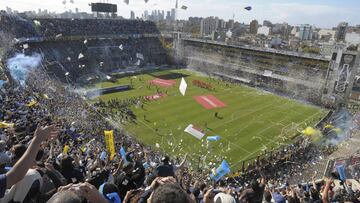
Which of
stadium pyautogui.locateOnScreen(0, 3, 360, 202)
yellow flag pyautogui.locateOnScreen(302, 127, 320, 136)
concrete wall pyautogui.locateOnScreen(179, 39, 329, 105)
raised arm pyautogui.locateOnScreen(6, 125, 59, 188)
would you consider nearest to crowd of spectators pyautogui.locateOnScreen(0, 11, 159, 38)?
stadium pyautogui.locateOnScreen(0, 3, 360, 202)

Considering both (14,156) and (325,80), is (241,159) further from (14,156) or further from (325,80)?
(325,80)

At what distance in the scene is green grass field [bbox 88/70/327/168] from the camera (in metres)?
24.6

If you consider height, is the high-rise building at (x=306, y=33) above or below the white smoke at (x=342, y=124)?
above

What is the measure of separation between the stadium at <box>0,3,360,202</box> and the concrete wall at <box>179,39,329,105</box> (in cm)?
19

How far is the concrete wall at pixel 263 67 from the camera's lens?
139 feet

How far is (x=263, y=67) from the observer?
49.9 m

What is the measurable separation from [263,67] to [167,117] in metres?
25.5

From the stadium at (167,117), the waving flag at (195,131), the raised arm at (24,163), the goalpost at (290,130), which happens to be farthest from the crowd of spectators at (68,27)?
the raised arm at (24,163)

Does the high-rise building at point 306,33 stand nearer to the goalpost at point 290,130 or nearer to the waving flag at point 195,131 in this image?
the goalpost at point 290,130

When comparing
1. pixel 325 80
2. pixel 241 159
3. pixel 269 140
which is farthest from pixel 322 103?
pixel 241 159

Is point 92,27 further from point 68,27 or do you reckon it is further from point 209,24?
point 209,24

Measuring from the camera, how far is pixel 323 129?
29.1 meters

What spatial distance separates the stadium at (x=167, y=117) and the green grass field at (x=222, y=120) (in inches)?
6.4

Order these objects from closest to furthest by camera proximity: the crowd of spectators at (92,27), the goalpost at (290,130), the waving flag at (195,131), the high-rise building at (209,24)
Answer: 1. the waving flag at (195,131)
2. the goalpost at (290,130)
3. the crowd of spectators at (92,27)
4. the high-rise building at (209,24)
